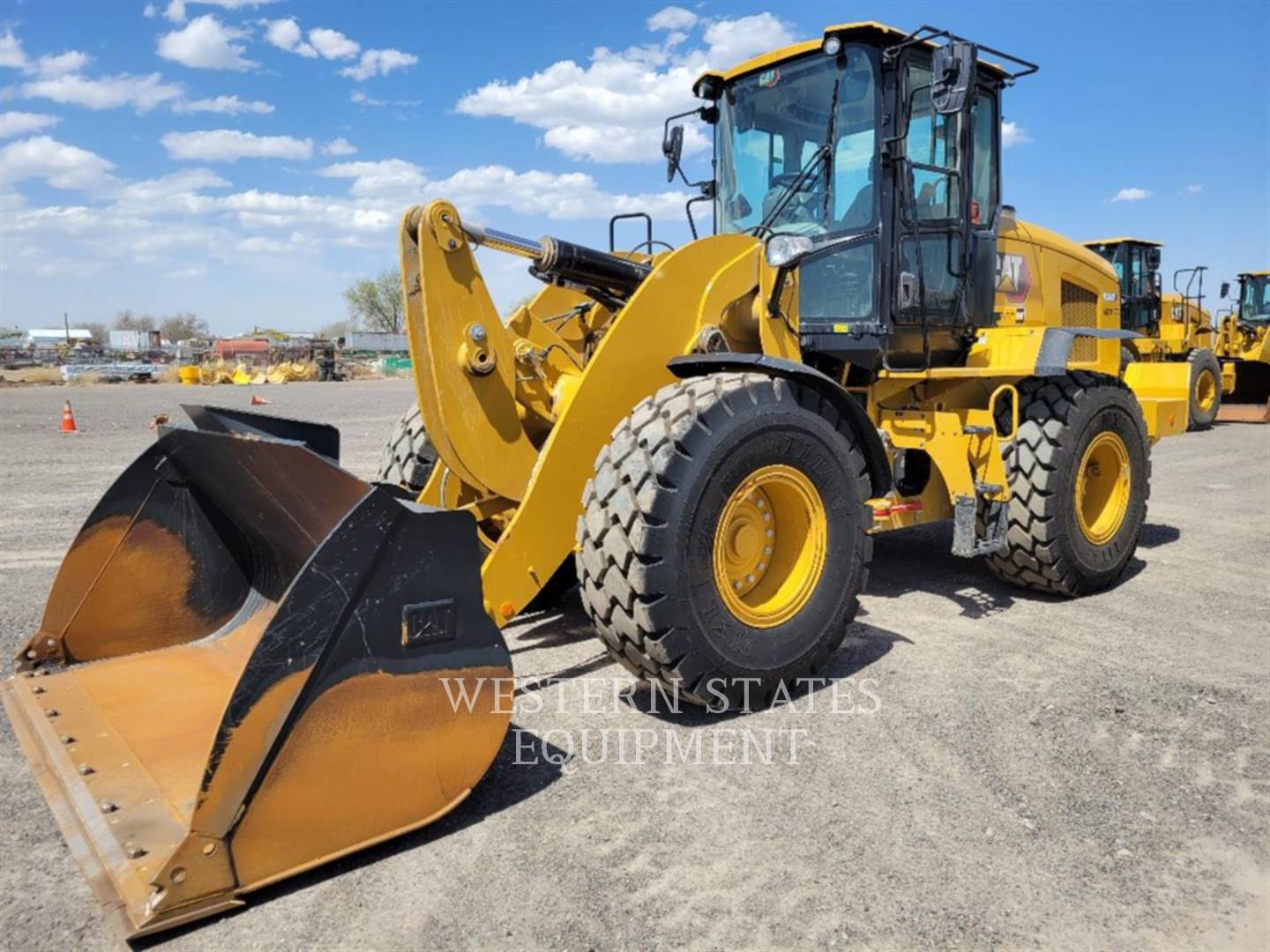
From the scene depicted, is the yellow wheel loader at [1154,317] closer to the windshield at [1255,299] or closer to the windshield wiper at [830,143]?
the windshield at [1255,299]

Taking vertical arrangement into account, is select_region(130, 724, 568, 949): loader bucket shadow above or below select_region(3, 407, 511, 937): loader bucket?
below

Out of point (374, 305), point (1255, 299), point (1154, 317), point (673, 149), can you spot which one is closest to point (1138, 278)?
point (1154, 317)

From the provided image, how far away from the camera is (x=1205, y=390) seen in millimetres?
17359

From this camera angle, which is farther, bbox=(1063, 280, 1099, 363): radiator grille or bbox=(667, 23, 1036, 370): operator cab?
bbox=(1063, 280, 1099, 363): radiator grille

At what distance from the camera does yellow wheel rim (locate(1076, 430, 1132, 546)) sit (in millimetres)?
5789

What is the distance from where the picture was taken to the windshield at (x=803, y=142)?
4.95 meters

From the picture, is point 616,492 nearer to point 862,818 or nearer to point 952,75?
point 862,818

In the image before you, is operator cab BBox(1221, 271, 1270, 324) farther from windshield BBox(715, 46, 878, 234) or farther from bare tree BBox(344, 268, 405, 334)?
bare tree BBox(344, 268, 405, 334)

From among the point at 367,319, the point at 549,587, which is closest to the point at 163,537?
the point at 549,587

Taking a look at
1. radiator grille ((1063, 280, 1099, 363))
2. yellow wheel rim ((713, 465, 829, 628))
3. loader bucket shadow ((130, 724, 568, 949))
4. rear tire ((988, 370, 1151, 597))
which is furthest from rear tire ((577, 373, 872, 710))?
radiator grille ((1063, 280, 1099, 363))

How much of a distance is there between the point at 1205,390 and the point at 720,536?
17.3 meters

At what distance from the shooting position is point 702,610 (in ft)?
11.4

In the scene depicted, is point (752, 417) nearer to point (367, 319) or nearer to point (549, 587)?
point (549, 587)

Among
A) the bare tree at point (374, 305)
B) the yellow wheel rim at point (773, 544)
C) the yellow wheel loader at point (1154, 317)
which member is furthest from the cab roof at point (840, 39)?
the bare tree at point (374, 305)
